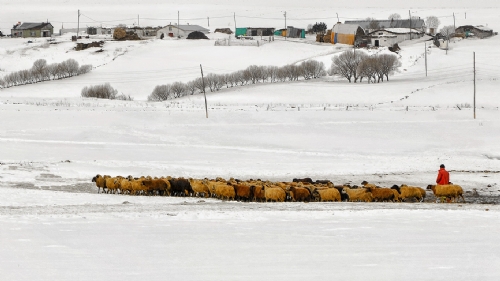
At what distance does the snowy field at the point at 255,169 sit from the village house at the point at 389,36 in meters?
8.58

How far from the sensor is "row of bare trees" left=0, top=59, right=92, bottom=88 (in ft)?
269

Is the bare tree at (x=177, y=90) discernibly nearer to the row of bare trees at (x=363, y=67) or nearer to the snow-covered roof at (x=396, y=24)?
the row of bare trees at (x=363, y=67)

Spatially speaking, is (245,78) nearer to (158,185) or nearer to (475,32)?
(475,32)

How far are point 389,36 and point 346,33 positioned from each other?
9.34 metres

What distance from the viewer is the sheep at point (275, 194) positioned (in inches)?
902

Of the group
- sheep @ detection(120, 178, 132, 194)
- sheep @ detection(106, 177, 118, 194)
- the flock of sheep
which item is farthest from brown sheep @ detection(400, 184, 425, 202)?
sheep @ detection(106, 177, 118, 194)

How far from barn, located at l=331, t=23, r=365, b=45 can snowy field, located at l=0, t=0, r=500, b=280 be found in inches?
616

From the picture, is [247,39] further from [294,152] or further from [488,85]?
[294,152]

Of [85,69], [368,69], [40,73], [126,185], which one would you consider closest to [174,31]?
[85,69]

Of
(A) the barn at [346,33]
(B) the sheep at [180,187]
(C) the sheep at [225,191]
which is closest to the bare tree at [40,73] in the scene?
(A) the barn at [346,33]

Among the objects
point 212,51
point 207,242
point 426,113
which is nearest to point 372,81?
point 426,113

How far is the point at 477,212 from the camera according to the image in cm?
1917

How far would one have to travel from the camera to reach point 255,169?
3341 centimetres

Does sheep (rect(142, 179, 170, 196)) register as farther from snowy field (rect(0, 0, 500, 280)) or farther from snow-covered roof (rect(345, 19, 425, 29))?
snow-covered roof (rect(345, 19, 425, 29))
